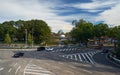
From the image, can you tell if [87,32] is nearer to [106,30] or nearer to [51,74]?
[106,30]

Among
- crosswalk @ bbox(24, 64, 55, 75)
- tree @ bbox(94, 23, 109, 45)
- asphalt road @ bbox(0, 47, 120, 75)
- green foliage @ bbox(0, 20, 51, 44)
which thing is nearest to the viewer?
crosswalk @ bbox(24, 64, 55, 75)

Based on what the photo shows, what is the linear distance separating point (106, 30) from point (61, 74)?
310 feet

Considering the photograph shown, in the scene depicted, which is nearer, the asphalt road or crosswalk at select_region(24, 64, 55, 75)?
crosswalk at select_region(24, 64, 55, 75)

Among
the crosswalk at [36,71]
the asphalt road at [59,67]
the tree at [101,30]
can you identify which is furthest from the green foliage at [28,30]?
the crosswalk at [36,71]

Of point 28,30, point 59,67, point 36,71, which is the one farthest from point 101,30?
point 36,71

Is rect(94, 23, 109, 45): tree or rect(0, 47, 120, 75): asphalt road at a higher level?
rect(94, 23, 109, 45): tree

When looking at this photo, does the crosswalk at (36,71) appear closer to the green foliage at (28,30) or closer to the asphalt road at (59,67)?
the asphalt road at (59,67)

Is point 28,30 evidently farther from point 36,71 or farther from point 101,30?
point 36,71

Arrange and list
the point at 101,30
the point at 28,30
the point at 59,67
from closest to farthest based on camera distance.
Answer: the point at 59,67
the point at 101,30
the point at 28,30

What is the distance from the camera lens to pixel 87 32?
120 m

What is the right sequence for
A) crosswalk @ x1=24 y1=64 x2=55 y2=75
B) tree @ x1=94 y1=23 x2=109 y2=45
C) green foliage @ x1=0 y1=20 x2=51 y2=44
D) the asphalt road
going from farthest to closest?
green foliage @ x1=0 y1=20 x2=51 y2=44, tree @ x1=94 y1=23 x2=109 y2=45, the asphalt road, crosswalk @ x1=24 y1=64 x2=55 y2=75

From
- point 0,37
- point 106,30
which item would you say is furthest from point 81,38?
point 0,37

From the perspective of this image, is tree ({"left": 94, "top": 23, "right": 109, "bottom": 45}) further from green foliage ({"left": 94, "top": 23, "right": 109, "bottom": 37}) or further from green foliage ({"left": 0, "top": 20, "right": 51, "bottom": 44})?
green foliage ({"left": 0, "top": 20, "right": 51, "bottom": 44})

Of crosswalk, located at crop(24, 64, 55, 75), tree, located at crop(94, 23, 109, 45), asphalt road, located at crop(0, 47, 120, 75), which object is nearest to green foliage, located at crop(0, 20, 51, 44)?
tree, located at crop(94, 23, 109, 45)
